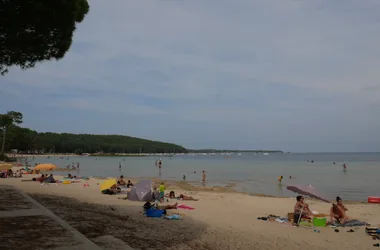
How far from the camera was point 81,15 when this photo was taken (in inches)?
382

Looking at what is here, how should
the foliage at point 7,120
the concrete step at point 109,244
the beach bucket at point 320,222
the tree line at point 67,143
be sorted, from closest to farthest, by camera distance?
1. the concrete step at point 109,244
2. the beach bucket at point 320,222
3. the foliage at point 7,120
4. the tree line at point 67,143

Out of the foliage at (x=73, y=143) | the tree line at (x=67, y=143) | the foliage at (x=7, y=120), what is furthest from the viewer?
the foliage at (x=73, y=143)

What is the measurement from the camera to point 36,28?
8.85 meters

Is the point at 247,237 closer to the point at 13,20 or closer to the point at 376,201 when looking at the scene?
→ the point at 13,20

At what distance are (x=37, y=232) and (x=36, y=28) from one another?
17.1 ft

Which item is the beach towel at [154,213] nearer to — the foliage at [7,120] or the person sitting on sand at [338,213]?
the person sitting on sand at [338,213]

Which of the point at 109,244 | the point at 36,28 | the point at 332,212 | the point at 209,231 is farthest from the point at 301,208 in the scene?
the point at 36,28

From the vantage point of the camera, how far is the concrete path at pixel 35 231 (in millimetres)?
5883

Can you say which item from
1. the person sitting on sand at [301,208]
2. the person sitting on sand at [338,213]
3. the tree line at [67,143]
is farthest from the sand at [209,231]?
the tree line at [67,143]

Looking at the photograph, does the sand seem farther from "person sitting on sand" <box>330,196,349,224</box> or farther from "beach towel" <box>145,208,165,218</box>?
"person sitting on sand" <box>330,196,349,224</box>

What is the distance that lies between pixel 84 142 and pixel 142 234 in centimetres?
16735

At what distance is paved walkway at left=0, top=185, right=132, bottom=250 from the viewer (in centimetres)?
587

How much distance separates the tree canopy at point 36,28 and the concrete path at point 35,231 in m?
4.33

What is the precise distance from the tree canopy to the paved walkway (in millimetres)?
4314
